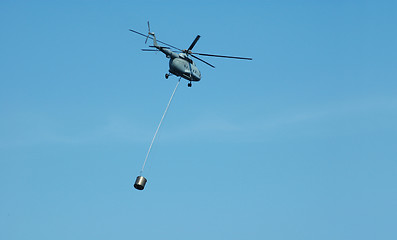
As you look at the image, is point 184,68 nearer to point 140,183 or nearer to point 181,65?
point 181,65

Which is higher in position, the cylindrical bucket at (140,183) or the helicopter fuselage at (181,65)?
the helicopter fuselage at (181,65)

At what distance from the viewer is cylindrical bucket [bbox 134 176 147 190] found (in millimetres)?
54562

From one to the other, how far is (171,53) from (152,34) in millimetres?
3519

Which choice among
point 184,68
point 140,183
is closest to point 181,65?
point 184,68

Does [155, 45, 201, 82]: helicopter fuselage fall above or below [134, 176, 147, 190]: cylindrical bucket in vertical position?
above

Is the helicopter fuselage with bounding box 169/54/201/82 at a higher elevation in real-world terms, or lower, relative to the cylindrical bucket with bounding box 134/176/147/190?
higher

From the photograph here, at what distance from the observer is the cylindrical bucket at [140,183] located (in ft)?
179

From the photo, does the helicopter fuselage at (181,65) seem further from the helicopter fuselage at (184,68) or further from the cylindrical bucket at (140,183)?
the cylindrical bucket at (140,183)

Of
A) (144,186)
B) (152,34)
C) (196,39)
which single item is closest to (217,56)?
(196,39)

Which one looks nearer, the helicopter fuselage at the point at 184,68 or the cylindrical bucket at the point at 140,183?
the cylindrical bucket at the point at 140,183

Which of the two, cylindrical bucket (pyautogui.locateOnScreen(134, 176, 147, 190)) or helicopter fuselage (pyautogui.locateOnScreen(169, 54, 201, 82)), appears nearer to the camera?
cylindrical bucket (pyautogui.locateOnScreen(134, 176, 147, 190))

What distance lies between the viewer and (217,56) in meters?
76.1

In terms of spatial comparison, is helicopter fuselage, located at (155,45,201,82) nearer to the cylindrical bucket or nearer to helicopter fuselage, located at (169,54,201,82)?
helicopter fuselage, located at (169,54,201,82)

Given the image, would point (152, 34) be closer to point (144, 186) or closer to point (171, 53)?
point (171, 53)
